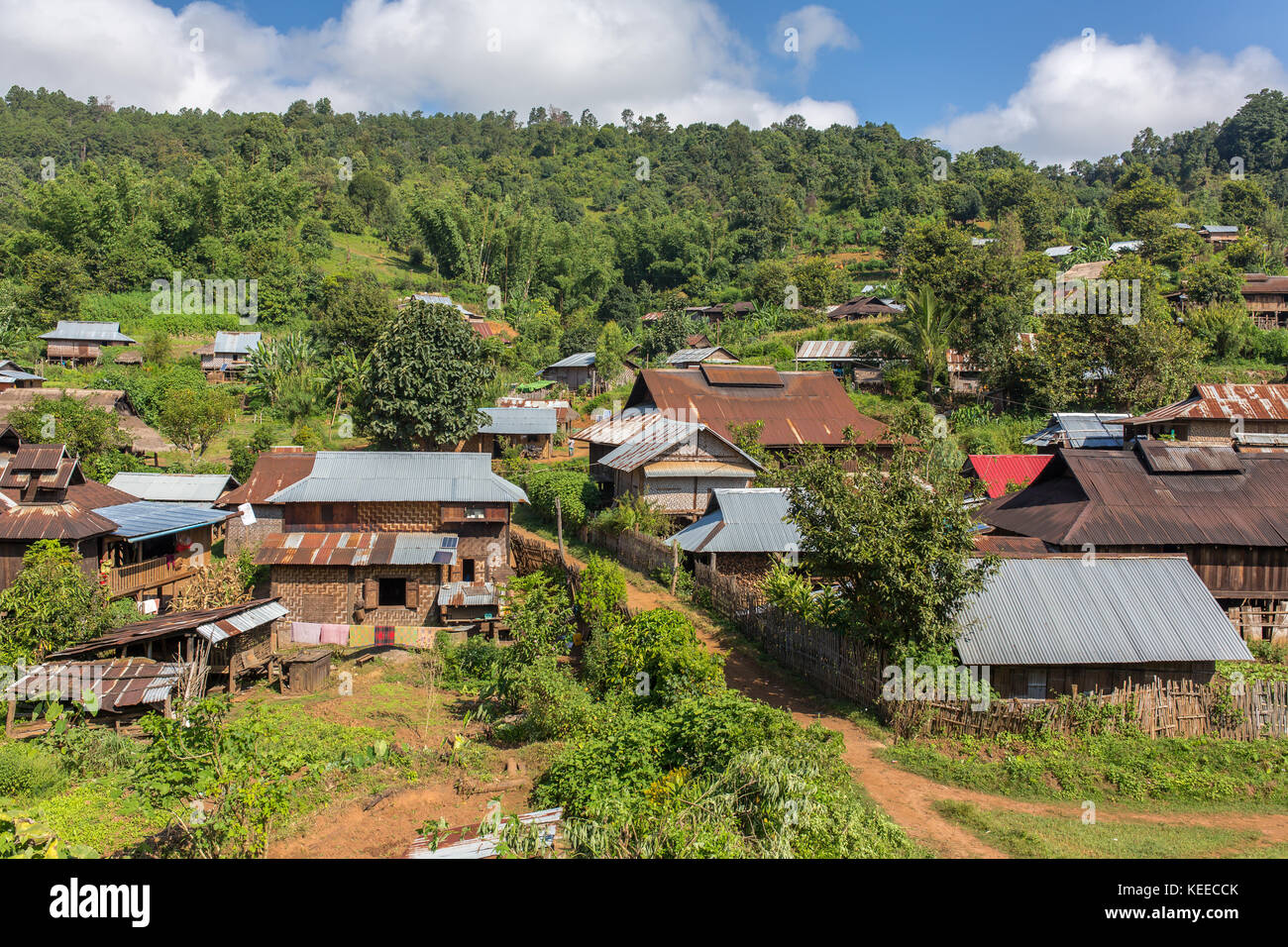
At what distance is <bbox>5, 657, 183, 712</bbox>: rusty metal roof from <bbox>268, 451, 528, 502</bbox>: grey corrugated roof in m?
8.74

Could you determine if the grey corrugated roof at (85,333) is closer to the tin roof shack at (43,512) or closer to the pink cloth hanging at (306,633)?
the tin roof shack at (43,512)

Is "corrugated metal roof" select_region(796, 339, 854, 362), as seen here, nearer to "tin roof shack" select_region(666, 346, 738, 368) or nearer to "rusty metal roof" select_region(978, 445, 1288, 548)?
"tin roof shack" select_region(666, 346, 738, 368)

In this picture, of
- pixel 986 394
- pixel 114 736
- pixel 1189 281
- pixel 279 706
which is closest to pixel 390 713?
pixel 279 706

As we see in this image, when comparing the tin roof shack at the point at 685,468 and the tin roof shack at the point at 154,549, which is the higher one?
the tin roof shack at the point at 685,468

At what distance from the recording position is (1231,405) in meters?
26.3

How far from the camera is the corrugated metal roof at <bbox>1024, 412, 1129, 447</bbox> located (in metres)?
30.4

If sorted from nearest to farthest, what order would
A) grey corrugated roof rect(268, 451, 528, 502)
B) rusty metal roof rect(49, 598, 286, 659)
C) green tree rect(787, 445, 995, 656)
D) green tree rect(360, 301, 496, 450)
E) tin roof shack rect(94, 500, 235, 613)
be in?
green tree rect(787, 445, 995, 656) → rusty metal roof rect(49, 598, 286, 659) → tin roof shack rect(94, 500, 235, 613) → grey corrugated roof rect(268, 451, 528, 502) → green tree rect(360, 301, 496, 450)

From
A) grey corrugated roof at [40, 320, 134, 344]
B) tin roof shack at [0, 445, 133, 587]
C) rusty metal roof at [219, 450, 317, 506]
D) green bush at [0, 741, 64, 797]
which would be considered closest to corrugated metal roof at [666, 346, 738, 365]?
rusty metal roof at [219, 450, 317, 506]

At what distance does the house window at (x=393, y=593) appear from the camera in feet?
79.6

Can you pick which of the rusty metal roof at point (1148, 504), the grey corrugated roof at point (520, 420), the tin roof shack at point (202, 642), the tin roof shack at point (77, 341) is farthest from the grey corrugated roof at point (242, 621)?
the tin roof shack at point (77, 341)

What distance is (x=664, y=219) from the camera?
81.3m

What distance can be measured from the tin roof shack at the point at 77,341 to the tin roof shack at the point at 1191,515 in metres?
53.1

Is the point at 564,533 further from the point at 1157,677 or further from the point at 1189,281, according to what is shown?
the point at 1189,281
